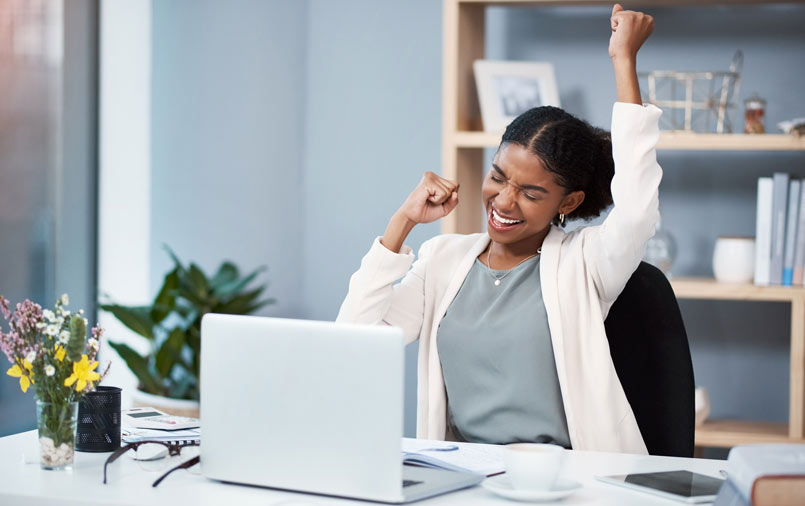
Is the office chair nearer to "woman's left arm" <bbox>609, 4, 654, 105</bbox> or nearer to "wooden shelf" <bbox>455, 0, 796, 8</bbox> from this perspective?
"woman's left arm" <bbox>609, 4, 654, 105</bbox>

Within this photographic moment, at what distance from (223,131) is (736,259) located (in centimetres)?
181

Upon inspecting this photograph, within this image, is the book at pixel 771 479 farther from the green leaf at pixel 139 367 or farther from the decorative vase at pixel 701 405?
the green leaf at pixel 139 367

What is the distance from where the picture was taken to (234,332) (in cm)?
129

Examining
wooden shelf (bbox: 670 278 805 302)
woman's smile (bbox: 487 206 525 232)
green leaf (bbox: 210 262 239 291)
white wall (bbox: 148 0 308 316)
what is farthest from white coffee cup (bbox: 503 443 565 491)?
white wall (bbox: 148 0 308 316)

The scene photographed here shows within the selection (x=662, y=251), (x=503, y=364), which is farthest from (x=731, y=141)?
(x=503, y=364)

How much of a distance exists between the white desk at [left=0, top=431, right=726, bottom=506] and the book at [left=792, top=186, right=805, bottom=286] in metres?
1.40

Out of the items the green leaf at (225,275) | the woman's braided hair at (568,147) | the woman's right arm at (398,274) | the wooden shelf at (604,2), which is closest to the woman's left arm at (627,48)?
the woman's braided hair at (568,147)

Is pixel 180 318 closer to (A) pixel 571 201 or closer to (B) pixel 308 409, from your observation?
(A) pixel 571 201

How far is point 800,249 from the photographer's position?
8.79 ft

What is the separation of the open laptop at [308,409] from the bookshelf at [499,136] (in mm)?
1624

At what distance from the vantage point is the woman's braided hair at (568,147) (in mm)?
1871

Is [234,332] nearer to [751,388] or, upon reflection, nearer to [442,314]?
Result: [442,314]

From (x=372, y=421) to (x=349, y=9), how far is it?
7.95ft

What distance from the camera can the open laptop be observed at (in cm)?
119
